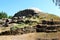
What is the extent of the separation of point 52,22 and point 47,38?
754 cm

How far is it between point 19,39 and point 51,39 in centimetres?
328

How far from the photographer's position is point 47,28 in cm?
2428

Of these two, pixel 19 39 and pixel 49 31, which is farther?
pixel 49 31

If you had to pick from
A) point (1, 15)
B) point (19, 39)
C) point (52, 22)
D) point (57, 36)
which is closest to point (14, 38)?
point (19, 39)

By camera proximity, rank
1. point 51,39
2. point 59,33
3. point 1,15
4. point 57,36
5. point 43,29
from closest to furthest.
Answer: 1. point 51,39
2. point 57,36
3. point 59,33
4. point 43,29
5. point 1,15

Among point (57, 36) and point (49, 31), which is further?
point (49, 31)

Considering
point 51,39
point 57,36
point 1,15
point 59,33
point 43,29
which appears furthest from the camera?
point 1,15

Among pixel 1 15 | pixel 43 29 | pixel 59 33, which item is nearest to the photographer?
pixel 59 33

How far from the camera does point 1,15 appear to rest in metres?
82.2

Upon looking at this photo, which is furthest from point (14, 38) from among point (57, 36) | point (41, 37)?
point (57, 36)

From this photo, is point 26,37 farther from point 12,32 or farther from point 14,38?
point 12,32

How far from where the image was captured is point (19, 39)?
19.9 meters

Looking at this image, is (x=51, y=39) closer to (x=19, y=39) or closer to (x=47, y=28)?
(x=19, y=39)

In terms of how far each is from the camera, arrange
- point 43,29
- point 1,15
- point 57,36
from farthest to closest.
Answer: point 1,15 < point 43,29 < point 57,36
